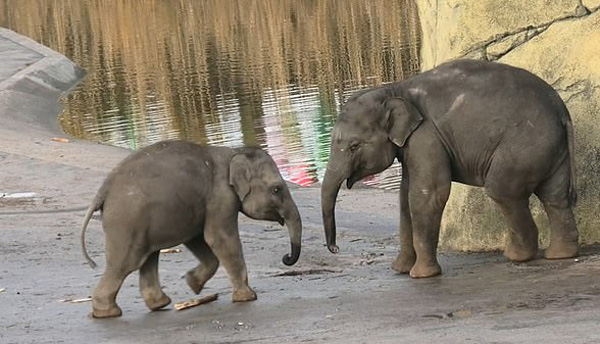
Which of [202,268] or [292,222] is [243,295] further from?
[292,222]

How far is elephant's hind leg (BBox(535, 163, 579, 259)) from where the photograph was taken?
8.84 m

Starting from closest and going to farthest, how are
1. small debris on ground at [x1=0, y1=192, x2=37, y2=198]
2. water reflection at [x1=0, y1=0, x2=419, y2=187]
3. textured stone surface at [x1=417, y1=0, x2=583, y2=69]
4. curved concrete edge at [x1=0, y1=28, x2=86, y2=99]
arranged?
textured stone surface at [x1=417, y1=0, x2=583, y2=69]
small debris on ground at [x1=0, y1=192, x2=37, y2=198]
water reflection at [x1=0, y1=0, x2=419, y2=187]
curved concrete edge at [x1=0, y1=28, x2=86, y2=99]

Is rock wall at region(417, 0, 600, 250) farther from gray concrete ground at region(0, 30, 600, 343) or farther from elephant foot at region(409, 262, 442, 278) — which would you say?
elephant foot at region(409, 262, 442, 278)

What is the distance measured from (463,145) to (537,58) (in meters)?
1.39

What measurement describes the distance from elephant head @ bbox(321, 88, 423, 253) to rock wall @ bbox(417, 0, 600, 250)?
1.34 meters

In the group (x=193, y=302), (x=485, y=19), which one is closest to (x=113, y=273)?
(x=193, y=302)

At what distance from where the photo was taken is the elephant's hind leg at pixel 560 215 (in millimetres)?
8836

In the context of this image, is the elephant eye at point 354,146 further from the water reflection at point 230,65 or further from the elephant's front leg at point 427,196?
the water reflection at point 230,65

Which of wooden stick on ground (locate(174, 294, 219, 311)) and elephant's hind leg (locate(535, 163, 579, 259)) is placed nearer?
wooden stick on ground (locate(174, 294, 219, 311))

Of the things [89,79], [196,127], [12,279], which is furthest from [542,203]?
[89,79]

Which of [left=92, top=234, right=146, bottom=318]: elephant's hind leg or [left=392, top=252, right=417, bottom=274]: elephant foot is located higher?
[left=92, top=234, right=146, bottom=318]: elephant's hind leg

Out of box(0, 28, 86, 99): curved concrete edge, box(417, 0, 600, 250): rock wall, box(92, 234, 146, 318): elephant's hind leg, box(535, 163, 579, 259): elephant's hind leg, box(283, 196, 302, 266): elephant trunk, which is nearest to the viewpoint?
box(92, 234, 146, 318): elephant's hind leg

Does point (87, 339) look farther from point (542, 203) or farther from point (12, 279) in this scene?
point (542, 203)

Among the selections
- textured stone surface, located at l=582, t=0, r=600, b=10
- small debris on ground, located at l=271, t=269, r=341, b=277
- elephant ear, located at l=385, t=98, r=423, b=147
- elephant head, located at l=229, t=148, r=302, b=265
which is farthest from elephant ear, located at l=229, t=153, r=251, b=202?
textured stone surface, located at l=582, t=0, r=600, b=10
